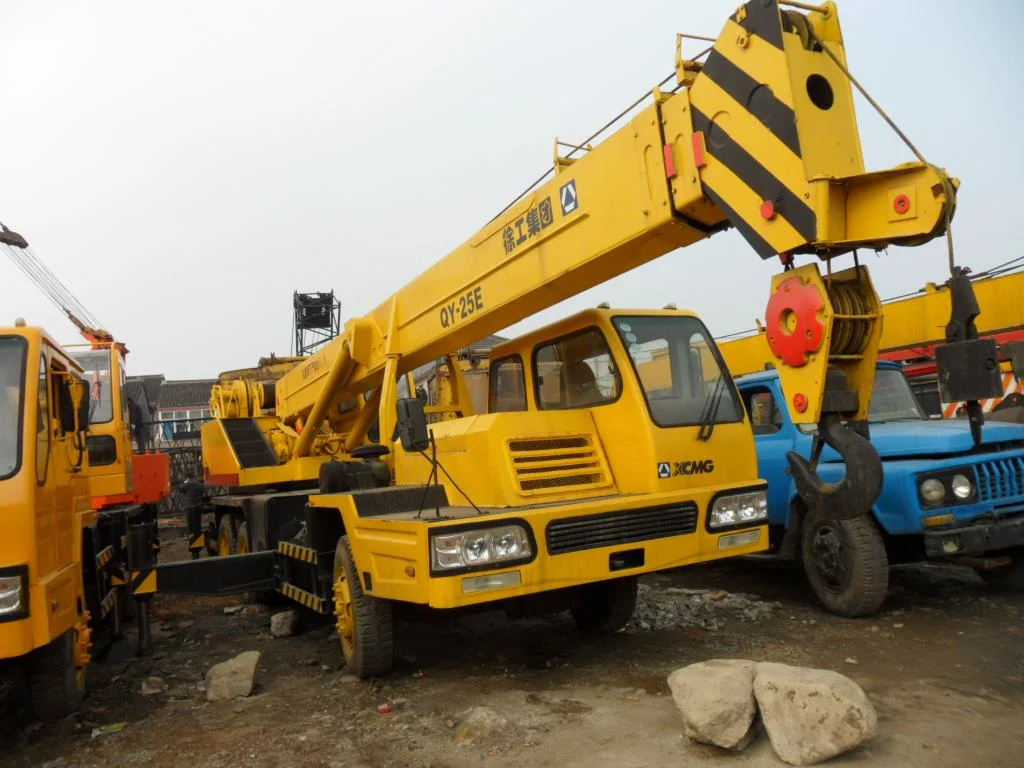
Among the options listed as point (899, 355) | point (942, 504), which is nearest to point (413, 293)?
point (942, 504)

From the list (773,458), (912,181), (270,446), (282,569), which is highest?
(912,181)

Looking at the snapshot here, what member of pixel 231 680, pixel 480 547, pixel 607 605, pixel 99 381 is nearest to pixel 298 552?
pixel 231 680

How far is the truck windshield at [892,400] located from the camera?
6.68 m

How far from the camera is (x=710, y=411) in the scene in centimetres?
480

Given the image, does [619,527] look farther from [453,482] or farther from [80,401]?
[80,401]

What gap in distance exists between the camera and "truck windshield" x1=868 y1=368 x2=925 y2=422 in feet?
21.9

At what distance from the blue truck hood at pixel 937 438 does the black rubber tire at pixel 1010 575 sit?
3.32 feet

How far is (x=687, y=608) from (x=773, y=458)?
4.87ft

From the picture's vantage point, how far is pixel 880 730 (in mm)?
3471

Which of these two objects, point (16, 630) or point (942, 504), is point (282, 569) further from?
point (942, 504)

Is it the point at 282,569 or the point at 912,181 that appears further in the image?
the point at 282,569

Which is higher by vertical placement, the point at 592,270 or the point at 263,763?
the point at 592,270

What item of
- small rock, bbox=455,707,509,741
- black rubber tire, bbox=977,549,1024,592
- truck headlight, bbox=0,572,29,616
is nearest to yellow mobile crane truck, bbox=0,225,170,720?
truck headlight, bbox=0,572,29,616

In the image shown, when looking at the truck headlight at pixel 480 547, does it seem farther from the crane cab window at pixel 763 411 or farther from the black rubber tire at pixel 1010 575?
the black rubber tire at pixel 1010 575
